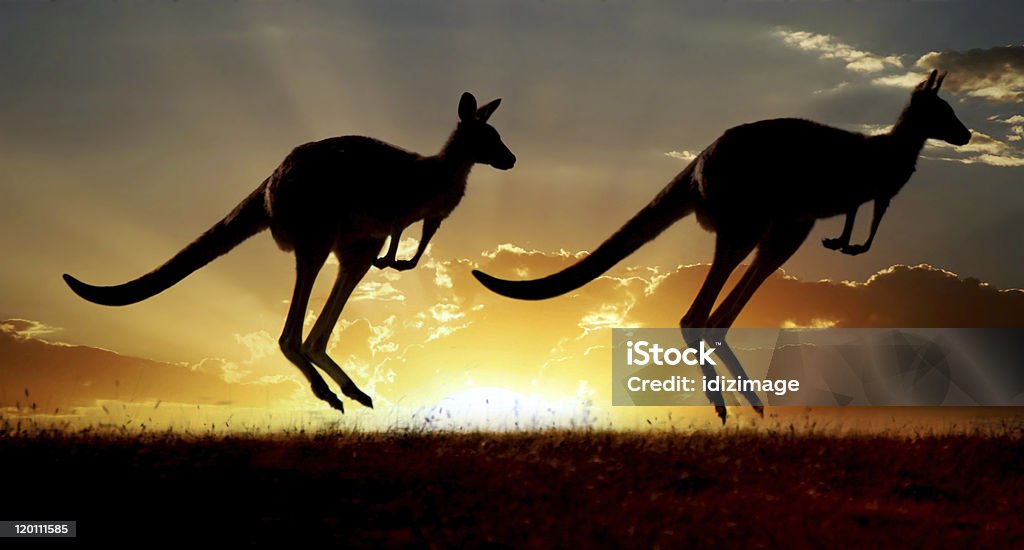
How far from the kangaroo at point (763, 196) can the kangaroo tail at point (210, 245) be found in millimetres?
2896

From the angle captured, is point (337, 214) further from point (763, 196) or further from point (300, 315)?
point (763, 196)

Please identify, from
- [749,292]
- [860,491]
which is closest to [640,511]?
[860,491]

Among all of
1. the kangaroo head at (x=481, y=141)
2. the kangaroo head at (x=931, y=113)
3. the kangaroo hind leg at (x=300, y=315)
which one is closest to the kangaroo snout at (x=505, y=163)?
the kangaroo head at (x=481, y=141)

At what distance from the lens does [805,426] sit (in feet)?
29.7

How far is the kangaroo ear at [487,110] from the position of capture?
31.9ft

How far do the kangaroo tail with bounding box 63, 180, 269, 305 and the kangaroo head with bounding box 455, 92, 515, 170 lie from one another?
202 centimetres

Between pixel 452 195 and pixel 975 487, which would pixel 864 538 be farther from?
pixel 452 195

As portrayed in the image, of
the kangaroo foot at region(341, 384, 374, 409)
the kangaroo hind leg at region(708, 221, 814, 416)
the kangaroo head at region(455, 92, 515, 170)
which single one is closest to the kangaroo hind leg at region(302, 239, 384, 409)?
the kangaroo foot at region(341, 384, 374, 409)

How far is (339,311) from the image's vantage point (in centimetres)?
979

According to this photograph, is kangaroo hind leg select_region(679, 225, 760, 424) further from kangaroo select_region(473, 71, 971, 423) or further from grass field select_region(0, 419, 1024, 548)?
grass field select_region(0, 419, 1024, 548)

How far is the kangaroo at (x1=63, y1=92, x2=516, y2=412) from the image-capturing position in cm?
945

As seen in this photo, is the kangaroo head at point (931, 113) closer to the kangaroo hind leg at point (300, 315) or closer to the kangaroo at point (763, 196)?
the kangaroo at point (763, 196)

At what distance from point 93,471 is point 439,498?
2.29m

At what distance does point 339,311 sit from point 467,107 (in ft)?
7.61
